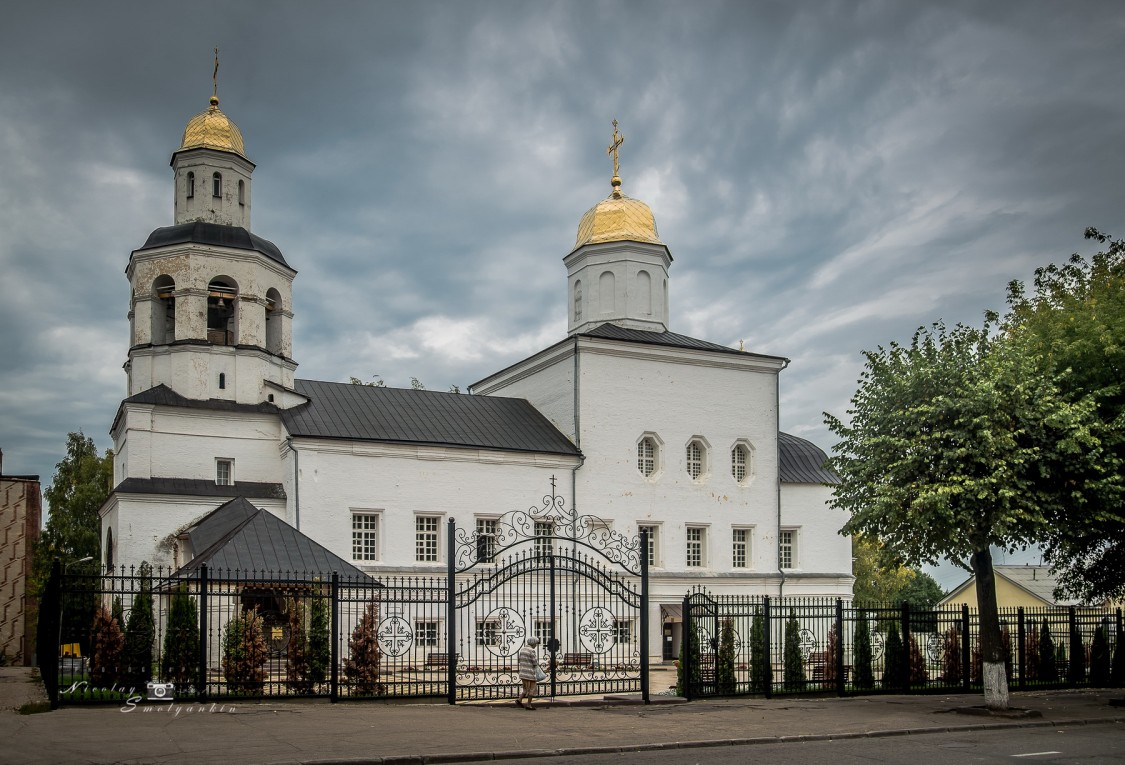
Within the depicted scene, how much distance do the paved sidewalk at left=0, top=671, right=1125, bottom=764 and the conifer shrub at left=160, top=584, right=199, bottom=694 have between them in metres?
1.08

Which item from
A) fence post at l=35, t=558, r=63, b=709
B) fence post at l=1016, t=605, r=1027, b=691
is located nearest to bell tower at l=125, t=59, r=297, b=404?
fence post at l=35, t=558, r=63, b=709

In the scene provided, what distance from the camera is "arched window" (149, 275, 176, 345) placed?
32.1 metres

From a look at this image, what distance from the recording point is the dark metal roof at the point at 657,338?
120 ft

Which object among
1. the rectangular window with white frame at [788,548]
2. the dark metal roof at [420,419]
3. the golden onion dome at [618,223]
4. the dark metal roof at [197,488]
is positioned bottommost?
the rectangular window with white frame at [788,548]

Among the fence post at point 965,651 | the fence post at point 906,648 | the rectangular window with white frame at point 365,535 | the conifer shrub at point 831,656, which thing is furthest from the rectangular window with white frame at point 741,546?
the conifer shrub at point 831,656

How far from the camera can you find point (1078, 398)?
22.1 metres

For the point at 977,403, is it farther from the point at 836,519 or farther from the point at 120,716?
the point at 836,519

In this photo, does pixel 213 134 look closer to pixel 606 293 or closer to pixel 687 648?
pixel 606 293

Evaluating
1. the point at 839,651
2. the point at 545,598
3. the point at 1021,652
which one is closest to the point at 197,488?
the point at 545,598

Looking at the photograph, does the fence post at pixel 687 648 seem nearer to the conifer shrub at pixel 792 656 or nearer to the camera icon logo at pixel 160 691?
Answer: the conifer shrub at pixel 792 656

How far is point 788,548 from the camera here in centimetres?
3812

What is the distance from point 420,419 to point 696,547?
10277mm

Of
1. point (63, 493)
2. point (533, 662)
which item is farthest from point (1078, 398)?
point (63, 493)

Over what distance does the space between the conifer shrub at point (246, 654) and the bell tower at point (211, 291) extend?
45.2 feet
